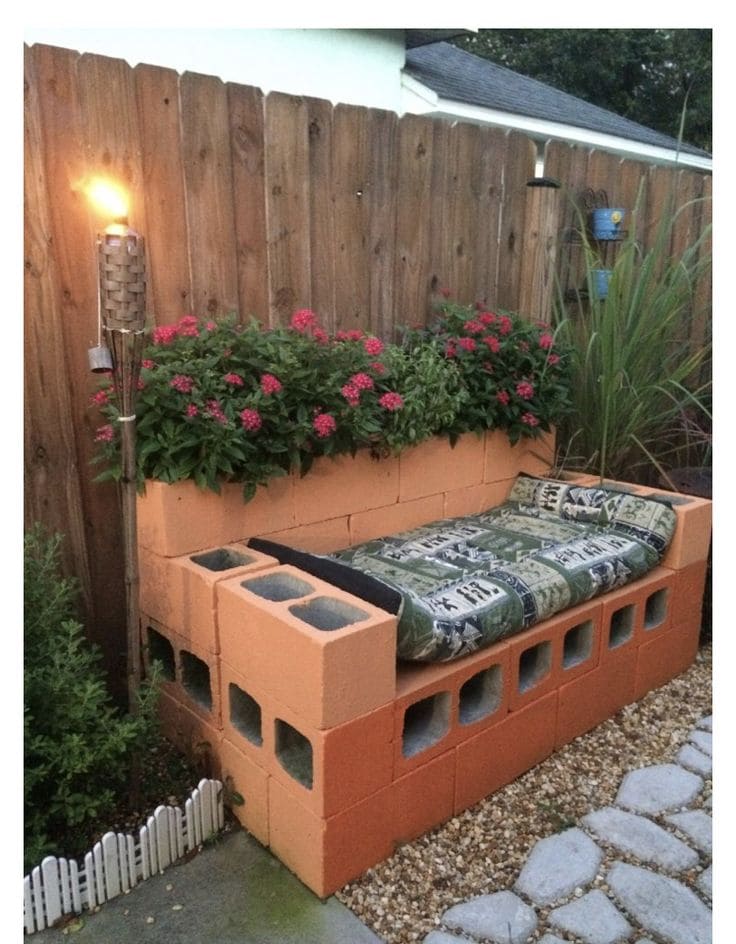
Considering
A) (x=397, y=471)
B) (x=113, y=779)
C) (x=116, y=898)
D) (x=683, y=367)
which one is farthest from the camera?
(x=683, y=367)

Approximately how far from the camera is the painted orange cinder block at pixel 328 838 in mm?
1678

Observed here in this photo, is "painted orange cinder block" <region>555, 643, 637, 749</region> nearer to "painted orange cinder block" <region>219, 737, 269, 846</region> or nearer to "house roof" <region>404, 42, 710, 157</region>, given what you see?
"painted orange cinder block" <region>219, 737, 269, 846</region>

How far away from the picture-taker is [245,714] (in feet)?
6.45

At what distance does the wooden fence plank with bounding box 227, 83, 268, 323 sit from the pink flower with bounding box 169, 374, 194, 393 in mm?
557

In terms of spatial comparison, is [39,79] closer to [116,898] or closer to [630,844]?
[116,898]

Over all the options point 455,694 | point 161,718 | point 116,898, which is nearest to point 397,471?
point 455,694

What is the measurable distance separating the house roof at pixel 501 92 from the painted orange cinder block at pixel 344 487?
236 inches

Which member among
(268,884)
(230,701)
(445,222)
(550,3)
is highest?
(550,3)

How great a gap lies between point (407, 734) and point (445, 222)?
199 centimetres

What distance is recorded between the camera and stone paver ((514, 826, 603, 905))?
1.73 m

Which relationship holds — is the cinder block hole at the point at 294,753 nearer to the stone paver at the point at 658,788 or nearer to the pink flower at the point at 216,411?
the pink flower at the point at 216,411

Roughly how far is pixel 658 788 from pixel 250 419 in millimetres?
1529

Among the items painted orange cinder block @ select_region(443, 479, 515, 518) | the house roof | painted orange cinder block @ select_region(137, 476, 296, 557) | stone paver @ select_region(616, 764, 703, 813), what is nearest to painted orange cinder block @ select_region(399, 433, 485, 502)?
painted orange cinder block @ select_region(443, 479, 515, 518)

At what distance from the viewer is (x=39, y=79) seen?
199cm
